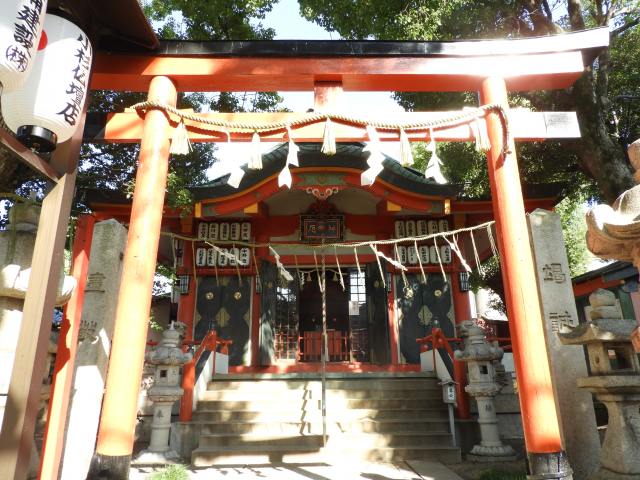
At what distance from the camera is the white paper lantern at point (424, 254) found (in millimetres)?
10594

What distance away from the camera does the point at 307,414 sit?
7336mm

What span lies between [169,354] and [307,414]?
2.52 m

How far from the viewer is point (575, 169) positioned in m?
Answer: 12.2

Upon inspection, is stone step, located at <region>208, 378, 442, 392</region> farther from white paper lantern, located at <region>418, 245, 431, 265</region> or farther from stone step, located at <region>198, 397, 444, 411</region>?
white paper lantern, located at <region>418, 245, 431, 265</region>

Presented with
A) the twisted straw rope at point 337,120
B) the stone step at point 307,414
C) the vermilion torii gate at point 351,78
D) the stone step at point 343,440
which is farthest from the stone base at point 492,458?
the twisted straw rope at point 337,120

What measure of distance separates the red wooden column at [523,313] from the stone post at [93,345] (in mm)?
4520

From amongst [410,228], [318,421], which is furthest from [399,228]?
[318,421]

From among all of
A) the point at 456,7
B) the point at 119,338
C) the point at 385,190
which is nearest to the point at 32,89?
the point at 119,338

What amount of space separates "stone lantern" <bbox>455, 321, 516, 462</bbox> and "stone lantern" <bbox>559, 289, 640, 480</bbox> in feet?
6.60

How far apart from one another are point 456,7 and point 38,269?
35.6ft

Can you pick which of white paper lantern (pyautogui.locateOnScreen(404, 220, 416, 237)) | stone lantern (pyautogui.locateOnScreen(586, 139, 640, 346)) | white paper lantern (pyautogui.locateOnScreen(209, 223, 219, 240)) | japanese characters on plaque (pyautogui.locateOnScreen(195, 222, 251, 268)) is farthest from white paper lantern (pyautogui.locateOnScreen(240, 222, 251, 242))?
stone lantern (pyautogui.locateOnScreen(586, 139, 640, 346))

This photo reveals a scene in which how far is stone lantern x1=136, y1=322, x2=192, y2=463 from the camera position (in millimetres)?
6281

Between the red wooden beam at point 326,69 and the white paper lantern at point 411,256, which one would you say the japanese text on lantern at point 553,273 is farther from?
the white paper lantern at point 411,256

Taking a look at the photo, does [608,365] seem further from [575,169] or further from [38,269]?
[575,169]
